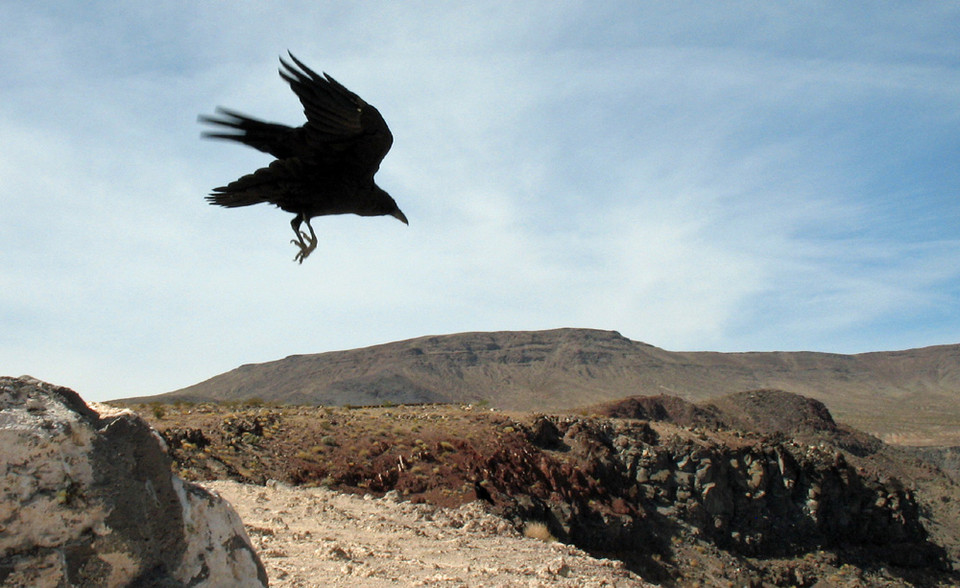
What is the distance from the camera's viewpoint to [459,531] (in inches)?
391

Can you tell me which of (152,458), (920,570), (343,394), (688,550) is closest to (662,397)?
(920,570)

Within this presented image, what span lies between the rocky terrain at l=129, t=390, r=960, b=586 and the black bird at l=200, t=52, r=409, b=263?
3.26m

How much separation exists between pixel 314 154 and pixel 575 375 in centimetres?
9195

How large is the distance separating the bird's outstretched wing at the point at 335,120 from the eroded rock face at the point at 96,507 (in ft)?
12.7

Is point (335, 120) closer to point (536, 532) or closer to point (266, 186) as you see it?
point (266, 186)

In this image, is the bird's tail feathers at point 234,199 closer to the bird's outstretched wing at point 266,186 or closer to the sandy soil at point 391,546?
the bird's outstretched wing at point 266,186

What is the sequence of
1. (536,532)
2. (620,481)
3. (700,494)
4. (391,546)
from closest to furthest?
(391,546), (536,532), (620,481), (700,494)

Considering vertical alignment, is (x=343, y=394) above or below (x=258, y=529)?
above

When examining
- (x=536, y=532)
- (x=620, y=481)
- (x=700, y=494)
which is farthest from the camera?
(x=700, y=494)

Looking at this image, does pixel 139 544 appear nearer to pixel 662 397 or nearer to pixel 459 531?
pixel 459 531

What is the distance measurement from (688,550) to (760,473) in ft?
17.3

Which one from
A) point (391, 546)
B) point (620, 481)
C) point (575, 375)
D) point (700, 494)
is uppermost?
point (575, 375)

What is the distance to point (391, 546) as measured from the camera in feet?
27.4

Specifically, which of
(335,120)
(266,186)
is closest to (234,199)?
(266,186)
